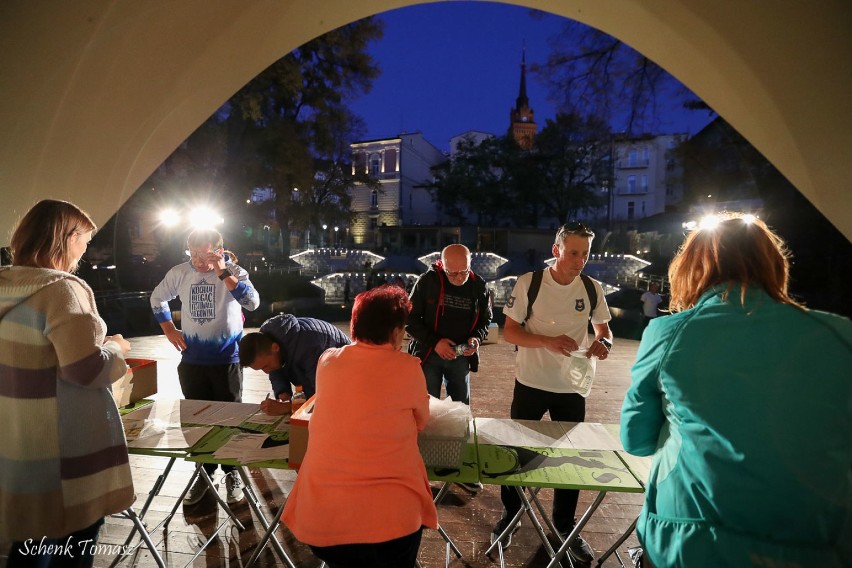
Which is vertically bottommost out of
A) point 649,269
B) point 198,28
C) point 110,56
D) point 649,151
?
point 649,269

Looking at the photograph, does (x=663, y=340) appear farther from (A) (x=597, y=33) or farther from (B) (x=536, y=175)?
(B) (x=536, y=175)

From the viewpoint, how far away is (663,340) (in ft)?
3.96

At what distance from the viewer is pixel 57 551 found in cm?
156

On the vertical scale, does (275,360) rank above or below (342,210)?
below

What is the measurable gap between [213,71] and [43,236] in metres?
2.41

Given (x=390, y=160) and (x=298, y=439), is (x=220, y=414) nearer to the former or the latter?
(x=298, y=439)

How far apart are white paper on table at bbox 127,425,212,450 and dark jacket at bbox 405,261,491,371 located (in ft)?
5.08

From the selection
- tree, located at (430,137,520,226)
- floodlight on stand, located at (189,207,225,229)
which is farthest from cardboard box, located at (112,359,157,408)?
tree, located at (430,137,520,226)

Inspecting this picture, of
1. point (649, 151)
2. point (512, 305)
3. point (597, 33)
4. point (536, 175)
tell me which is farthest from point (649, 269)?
point (649, 151)

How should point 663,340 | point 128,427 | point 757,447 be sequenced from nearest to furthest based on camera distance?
1. point 757,447
2. point 663,340
3. point 128,427

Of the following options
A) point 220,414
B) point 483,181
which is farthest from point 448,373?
point 483,181

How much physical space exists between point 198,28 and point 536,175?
114 feet

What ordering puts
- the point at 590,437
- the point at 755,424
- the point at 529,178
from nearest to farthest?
the point at 755,424 → the point at 590,437 → the point at 529,178

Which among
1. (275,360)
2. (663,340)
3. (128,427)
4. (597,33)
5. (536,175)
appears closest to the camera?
(663,340)
